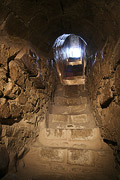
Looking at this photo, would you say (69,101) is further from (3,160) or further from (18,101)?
(3,160)

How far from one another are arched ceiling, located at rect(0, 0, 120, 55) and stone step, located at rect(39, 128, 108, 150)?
1344 millimetres

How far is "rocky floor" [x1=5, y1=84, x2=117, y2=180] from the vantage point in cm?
127

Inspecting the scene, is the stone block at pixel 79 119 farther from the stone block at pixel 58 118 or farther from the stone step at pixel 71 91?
the stone step at pixel 71 91

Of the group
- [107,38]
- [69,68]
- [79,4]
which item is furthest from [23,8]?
[69,68]

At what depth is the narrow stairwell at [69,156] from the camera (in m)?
1.28

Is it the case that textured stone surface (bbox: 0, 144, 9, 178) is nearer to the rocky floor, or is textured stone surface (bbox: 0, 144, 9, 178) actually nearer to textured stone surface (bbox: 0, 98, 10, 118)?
the rocky floor

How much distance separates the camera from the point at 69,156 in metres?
1.45

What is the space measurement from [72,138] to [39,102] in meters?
0.80

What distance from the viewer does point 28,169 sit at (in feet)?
4.54

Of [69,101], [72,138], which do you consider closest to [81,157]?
[72,138]

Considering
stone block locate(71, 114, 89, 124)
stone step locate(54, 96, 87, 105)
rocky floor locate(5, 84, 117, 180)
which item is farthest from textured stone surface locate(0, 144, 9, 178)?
stone step locate(54, 96, 87, 105)

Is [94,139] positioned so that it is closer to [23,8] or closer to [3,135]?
[3,135]

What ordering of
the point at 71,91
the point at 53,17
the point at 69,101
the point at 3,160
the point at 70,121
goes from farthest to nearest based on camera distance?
the point at 71,91 → the point at 69,101 → the point at 70,121 → the point at 53,17 → the point at 3,160

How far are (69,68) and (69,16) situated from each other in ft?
21.0
